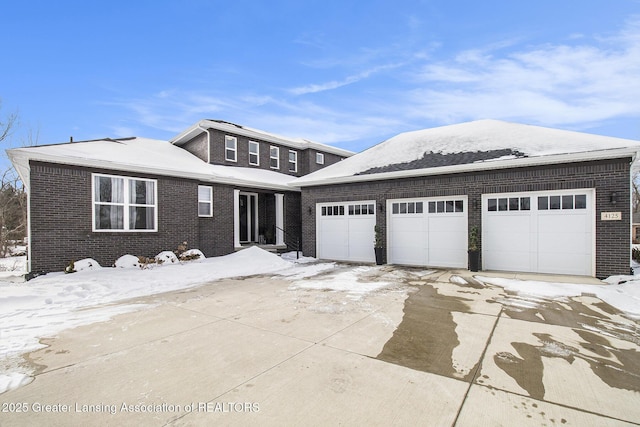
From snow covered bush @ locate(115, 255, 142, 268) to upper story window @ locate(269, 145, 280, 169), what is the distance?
1001 cm

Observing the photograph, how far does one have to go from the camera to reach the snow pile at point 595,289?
6180 millimetres

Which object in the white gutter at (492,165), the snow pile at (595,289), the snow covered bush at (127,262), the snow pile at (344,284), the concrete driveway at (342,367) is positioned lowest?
the snow pile at (344,284)

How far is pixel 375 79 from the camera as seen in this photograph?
23.6m

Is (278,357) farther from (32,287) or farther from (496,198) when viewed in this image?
(496,198)

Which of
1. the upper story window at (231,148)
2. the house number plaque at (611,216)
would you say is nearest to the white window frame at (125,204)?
the upper story window at (231,148)

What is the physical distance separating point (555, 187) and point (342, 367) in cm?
891

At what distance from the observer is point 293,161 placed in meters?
20.2

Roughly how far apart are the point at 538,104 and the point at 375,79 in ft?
36.1

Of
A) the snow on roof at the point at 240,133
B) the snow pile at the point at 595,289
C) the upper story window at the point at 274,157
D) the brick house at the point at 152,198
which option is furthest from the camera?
the upper story window at the point at 274,157

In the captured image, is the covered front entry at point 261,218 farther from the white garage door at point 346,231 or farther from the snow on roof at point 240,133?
the snow on roof at point 240,133

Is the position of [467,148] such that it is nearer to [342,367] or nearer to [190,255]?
[342,367]

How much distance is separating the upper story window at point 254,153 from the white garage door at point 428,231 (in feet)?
29.7

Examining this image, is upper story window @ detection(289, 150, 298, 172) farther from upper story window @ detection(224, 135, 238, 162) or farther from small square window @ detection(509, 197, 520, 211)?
small square window @ detection(509, 197, 520, 211)

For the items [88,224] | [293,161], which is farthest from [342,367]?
[293,161]
